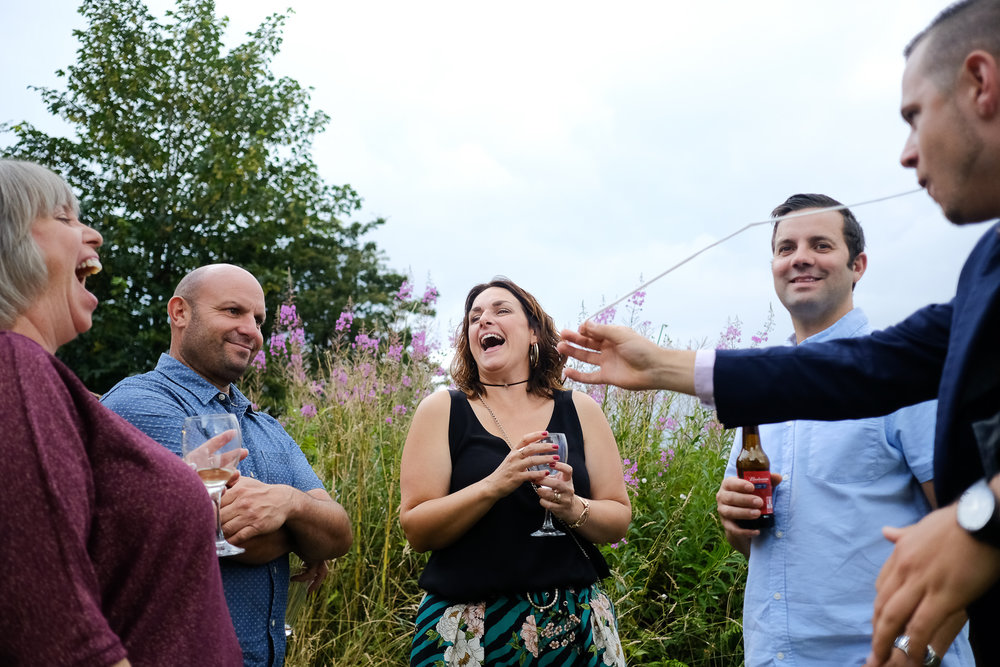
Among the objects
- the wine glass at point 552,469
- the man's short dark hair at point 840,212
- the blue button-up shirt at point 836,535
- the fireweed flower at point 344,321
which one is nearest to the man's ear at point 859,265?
the man's short dark hair at point 840,212

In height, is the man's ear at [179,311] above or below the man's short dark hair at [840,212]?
below

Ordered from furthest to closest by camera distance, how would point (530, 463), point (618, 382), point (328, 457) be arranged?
point (328, 457)
point (530, 463)
point (618, 382)

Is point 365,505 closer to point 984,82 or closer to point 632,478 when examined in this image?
point 632,478

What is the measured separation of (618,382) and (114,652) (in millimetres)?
1338

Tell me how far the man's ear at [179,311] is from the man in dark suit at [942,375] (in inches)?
90.3

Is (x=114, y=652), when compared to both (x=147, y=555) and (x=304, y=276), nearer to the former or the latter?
(x=147, y=555)

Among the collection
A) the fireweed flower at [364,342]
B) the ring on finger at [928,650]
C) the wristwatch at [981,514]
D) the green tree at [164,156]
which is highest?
the green tree at [164,156]

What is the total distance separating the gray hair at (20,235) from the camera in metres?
1.81

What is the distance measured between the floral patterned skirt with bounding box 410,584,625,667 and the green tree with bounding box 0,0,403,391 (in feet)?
48.0

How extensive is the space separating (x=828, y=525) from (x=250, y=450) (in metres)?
2.18

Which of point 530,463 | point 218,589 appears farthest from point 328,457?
point 218,589

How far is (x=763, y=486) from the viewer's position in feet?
8.75

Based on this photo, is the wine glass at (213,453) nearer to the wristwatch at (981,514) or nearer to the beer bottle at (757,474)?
the beer bottle at (757,474)

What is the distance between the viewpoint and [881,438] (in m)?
2.61
